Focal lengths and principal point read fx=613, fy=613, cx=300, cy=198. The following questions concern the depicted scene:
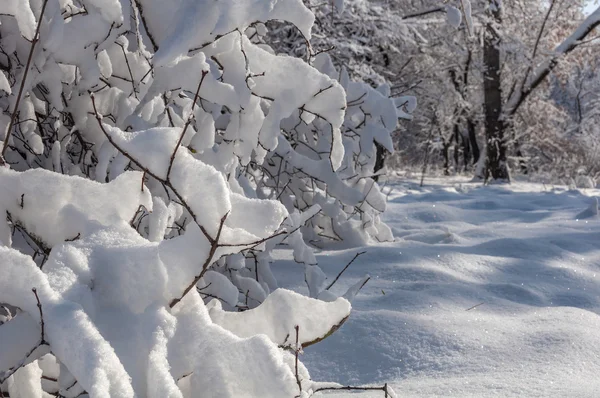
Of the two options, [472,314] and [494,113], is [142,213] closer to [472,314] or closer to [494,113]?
[472,314]

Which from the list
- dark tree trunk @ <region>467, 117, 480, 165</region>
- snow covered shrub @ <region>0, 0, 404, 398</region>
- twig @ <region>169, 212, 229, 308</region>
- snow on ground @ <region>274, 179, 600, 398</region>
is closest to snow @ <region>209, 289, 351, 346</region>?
snow covered shrub @ <region>0, 0, 404, 398</region>

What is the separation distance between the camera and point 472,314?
1.92 meters

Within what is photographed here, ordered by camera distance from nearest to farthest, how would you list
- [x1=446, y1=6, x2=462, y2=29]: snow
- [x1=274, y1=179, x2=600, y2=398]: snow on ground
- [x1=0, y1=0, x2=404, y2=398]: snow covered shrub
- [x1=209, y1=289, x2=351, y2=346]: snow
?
1. [x1=0, y1=0, x2=404, y2=398]: snow covered shrub
2. [x1=209, y1=289, x2=351, y2=346]: snow
3. [x1=274, y1=179, x2=600, y2=398]: snow on ground
4. [x1=446, y1=6, x2=462, y2=29]: snow

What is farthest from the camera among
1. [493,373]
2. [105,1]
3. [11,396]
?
[493,373]

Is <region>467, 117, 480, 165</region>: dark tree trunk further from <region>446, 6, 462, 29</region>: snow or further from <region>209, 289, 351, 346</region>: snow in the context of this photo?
<region>209, 289, 351, 346</region>: snow

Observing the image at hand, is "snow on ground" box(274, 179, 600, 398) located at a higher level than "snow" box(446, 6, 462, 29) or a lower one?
lower

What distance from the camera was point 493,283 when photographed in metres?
2.38

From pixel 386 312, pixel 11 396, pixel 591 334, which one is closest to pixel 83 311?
pixel 11 396

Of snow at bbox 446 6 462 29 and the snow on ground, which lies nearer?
the snow on ground

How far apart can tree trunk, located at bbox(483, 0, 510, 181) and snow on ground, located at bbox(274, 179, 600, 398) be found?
460cm

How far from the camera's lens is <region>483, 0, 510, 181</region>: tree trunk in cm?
826

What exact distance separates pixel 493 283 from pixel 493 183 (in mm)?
5793

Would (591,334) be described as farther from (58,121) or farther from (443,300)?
(58,121)

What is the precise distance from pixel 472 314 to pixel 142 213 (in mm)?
1090
